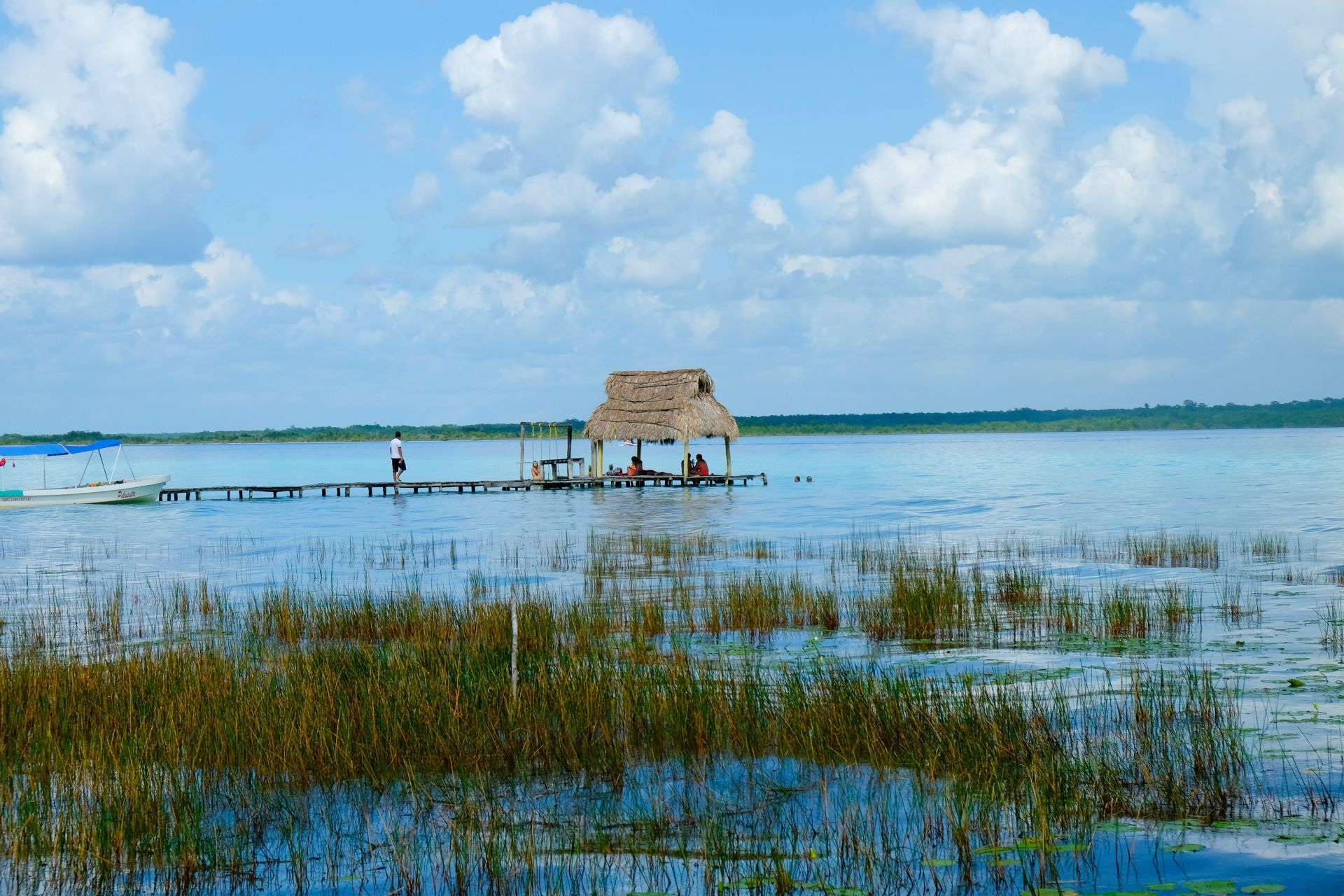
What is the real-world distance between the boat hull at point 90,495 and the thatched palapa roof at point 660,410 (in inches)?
550

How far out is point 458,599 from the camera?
45.4 ft

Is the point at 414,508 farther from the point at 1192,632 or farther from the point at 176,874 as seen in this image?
the point at 176,874

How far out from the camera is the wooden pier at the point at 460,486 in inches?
1462

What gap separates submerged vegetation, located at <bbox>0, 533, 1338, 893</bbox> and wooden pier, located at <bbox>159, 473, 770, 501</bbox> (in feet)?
89.0

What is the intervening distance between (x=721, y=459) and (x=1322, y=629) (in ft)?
255

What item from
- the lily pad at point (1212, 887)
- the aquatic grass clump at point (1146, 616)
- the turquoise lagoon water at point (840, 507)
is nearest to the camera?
the lily pad at point (1212, 887)

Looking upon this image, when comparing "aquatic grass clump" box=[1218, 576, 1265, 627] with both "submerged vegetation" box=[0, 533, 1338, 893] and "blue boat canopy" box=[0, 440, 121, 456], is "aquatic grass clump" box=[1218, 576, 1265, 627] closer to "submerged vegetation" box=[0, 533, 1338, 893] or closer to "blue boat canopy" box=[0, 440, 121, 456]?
"submerged vegetation" box=[0, 533, 1338, 893]

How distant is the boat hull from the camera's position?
32125mm

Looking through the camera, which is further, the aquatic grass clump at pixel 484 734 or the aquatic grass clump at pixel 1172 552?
the aquatic grass clump at pixel 1172 552

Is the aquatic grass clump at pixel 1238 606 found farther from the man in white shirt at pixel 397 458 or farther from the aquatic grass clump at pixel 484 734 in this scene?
the man in white shirt at pixel 397 458

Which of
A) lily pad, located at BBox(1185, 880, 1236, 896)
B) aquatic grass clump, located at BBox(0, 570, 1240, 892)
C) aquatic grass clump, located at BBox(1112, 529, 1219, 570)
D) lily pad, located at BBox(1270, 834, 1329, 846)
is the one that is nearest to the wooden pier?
aquatic grass clump, located at BBox(1112, 529, 1219, 570)

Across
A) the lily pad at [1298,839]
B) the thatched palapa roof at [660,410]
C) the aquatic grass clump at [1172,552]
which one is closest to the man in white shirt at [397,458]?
the thatched palapa roof at [660,410]

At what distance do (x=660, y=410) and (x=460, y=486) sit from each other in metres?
7.29

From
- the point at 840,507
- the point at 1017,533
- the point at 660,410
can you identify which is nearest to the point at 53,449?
the point at 660,410
